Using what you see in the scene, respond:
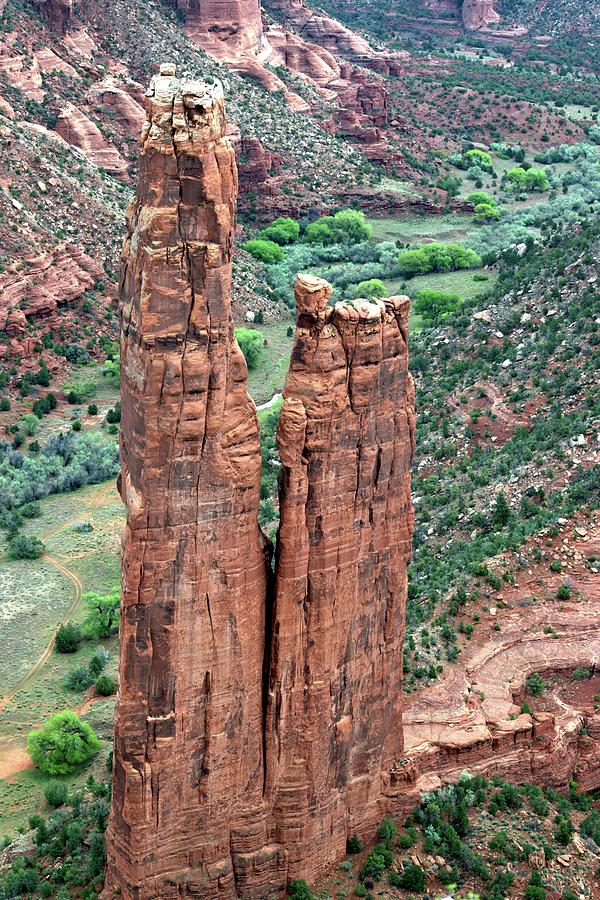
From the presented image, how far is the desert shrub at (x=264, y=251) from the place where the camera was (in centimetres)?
10769

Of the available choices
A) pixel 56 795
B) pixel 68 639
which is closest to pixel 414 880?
pixel 56 795

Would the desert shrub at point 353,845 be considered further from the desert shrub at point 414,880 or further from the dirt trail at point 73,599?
the dirt trail at point 73,599

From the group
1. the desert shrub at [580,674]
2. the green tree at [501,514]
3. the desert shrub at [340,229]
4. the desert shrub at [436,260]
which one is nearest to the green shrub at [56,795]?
Answer: the desert shrub at [580,674]

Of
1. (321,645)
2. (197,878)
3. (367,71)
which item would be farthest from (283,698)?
(367,71)

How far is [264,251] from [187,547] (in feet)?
274

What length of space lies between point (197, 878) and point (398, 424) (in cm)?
1181

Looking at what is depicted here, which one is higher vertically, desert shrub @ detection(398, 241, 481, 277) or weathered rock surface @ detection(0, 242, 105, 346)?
weathered rock surface @ detection(0, 242, 105, 346)

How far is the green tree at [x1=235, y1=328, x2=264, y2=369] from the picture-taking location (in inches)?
3346

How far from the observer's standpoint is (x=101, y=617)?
51281 mm

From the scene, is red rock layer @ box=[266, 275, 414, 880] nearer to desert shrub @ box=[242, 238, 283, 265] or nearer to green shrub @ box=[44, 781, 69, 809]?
green shrub @ box=[44, 781, 69, 809]

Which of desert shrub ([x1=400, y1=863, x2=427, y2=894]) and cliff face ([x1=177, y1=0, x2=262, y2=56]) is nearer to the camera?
desert shrub ([x1=400, y1=863, x2=427, y2=894])

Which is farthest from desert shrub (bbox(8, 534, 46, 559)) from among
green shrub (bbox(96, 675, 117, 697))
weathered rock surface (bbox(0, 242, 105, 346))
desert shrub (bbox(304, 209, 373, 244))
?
desert shrub (bbox(304, 209, 373, 244))

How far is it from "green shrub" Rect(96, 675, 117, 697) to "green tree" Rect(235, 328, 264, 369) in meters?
40.2

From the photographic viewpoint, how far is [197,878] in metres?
29.7
